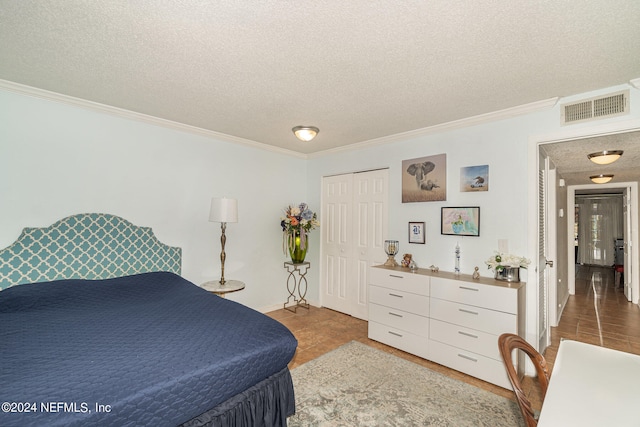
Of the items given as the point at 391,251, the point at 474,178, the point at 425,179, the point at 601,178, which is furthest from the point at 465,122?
the point at 601,178

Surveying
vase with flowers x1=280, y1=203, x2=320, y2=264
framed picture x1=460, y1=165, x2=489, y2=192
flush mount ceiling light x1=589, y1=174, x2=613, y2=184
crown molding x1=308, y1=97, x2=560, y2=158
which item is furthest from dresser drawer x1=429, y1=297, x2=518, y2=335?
flush mount ceiling light x1=589, y1=174, x2=613, y2=184

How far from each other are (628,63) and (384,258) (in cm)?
281

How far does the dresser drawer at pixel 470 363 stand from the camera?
96.7 inches

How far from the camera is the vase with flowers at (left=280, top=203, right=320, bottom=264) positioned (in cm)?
431

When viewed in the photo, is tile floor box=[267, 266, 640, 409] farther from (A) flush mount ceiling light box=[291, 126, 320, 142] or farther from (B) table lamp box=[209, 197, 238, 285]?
(A) flush mount ceiling light box=[291, 126, 320, 142]

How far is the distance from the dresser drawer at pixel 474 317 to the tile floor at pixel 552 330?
1.52ft

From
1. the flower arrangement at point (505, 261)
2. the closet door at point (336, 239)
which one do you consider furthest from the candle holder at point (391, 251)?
the flower arrangement at point (505, 261)

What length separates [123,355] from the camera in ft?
4.62

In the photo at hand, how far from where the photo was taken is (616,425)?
0.86m

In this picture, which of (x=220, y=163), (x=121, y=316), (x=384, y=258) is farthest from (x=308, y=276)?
(x=121, y=316)

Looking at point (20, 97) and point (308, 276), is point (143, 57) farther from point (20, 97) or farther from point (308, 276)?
point (308, 276)

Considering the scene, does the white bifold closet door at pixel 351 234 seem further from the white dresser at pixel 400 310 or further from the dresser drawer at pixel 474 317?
the dresser drawer at pixel 474 317

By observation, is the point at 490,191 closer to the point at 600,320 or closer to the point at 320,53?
the point at 320,53

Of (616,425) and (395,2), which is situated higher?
(395,2)
